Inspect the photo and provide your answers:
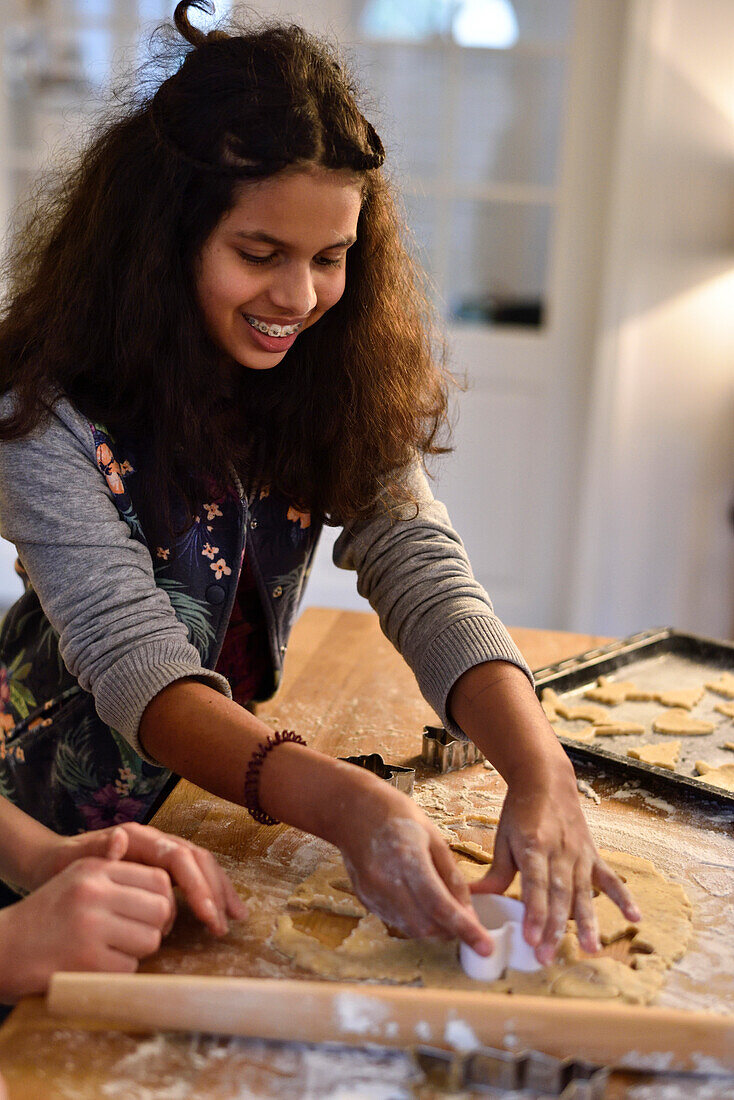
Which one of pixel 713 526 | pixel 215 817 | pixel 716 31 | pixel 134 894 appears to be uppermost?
pixel 716 31

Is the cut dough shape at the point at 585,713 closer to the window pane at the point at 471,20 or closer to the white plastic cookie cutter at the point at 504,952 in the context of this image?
the white plastic cookie cutter at the point at 504,952

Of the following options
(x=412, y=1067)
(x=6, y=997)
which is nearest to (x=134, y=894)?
(x=6, y=997)

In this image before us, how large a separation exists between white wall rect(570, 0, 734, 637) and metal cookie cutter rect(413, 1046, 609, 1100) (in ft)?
8.69

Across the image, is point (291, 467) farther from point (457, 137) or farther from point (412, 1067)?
point (457, 137)

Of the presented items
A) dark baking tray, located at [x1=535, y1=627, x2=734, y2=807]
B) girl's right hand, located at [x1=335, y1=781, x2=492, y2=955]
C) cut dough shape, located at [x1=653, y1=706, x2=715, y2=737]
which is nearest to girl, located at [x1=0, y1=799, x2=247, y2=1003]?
girl's right hand, located at [x1=335, y1=781, x2=492, y2=955]

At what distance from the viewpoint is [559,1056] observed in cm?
67

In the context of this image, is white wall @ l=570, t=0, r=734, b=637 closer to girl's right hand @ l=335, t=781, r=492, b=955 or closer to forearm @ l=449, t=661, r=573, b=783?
forearm @ l=449, t=661, r=573, b=783

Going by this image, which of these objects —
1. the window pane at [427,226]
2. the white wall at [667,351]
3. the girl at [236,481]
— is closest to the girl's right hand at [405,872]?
the girl at [236,481]

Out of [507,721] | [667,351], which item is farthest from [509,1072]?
[667,351]

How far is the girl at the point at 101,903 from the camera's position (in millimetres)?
722

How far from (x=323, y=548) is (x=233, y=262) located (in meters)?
2.57

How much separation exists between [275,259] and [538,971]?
2.31 ft

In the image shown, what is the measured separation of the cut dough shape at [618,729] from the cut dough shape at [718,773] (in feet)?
0.31

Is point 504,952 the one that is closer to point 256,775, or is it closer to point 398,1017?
point 398,1017
